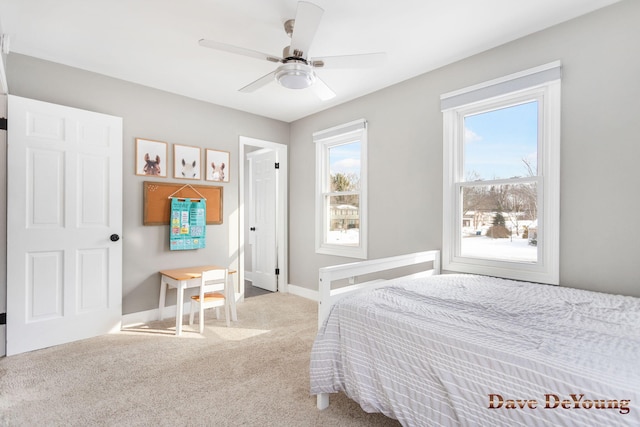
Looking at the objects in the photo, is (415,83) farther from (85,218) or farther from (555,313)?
→ (85,218)

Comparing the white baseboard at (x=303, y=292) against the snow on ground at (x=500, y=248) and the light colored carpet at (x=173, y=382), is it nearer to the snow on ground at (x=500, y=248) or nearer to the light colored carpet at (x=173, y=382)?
the light colored carpet at (x=173, y=382)

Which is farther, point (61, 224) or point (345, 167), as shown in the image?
point (345, 167)

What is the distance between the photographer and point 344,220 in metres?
3.95

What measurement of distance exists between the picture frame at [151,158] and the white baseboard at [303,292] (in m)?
2.21

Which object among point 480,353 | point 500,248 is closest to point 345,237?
point 500,248

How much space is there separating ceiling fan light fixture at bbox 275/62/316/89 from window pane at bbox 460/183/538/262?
1.66 metres

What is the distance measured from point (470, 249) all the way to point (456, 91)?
1363mm

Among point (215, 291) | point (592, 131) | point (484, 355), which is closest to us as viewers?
point (484, 355)

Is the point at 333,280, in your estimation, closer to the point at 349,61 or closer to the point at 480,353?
the point at 480,353

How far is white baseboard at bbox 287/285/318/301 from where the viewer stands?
4223mm

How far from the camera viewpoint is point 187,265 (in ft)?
12.0

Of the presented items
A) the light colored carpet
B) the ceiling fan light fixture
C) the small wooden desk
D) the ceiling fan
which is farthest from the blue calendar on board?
the ceiling fan light fixture

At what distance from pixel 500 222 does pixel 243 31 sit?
248 centimetres

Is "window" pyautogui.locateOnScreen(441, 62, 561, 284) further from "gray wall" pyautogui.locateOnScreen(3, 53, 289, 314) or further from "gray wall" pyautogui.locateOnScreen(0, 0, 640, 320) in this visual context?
"gray wall" pyautogui.locateOnScreen(3, 53, 289, 314)
